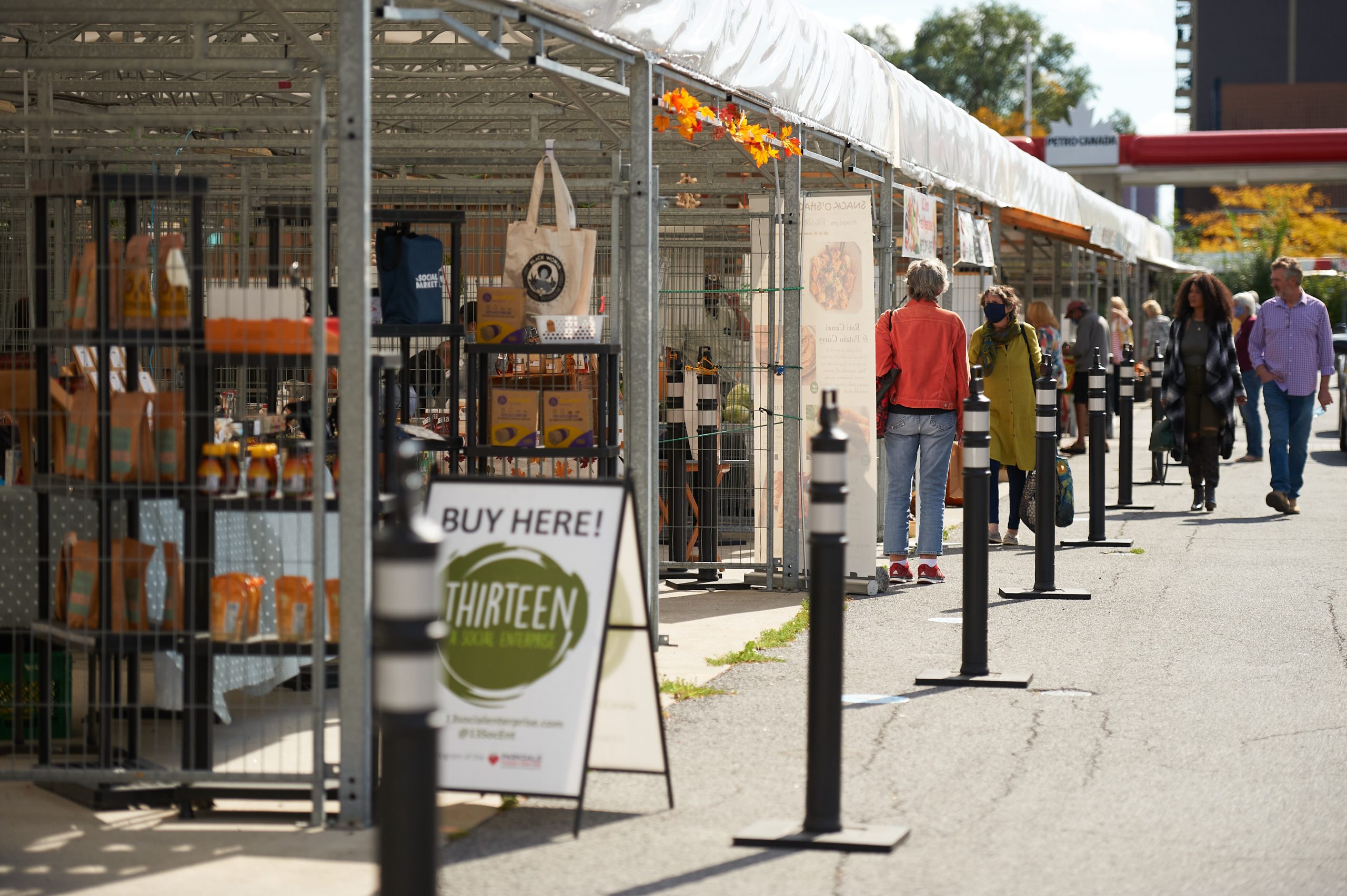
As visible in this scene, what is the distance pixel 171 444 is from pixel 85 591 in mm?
599

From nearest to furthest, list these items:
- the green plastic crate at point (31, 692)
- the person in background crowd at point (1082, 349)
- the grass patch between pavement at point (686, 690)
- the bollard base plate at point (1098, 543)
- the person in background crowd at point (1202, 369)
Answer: the green plastic crate at point (31, 692) < the grass patch between pavement at point (686, 690) < the bollard base plate at point (1098, 543) < the person in background crowd at point (1202, 369) < the person in background crowd at point (1082, 349)

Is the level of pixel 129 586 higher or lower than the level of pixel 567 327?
lower

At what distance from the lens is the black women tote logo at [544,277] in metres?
7.47

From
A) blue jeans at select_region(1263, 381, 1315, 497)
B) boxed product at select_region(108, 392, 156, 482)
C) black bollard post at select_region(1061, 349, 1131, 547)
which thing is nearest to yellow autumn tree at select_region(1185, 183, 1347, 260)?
blue jeans at select_region(1263, 381, 1315, 497)

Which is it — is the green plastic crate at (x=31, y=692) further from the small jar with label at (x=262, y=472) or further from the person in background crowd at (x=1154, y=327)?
the person in background crowd at (x=1154, y=327)

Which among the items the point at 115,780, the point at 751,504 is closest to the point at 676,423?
the point at 751,504

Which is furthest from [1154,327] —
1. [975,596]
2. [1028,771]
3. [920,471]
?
[1028,771]

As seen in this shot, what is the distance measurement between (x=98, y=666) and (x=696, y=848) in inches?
95.9

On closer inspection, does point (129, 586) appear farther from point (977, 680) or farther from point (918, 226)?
point (918, 226)

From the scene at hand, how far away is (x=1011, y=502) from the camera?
13328 mm

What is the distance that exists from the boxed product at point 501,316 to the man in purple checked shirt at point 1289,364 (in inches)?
361

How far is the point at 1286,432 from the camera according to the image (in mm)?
14805

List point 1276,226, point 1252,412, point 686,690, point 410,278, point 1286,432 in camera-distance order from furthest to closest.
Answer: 1. point 1276,226
2. point 1252,412
3. point 1286,432
4. point 686,690
5. point 410,278

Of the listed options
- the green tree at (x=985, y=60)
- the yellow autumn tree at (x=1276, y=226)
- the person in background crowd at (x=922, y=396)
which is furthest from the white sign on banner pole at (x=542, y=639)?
the green tree at (x=985, y=60)
